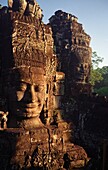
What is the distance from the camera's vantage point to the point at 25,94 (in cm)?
1021

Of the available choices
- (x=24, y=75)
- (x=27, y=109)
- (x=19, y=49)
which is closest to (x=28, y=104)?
(x=27, y=109)

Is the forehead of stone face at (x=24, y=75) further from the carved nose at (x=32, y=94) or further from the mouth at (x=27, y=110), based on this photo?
the mouth at (x=27, y=110)

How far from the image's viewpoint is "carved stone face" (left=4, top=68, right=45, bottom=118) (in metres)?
10.1

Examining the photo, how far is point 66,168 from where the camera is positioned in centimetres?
988

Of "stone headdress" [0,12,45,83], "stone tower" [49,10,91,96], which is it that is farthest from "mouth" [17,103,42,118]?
"stone tower" [49,10,91,96]

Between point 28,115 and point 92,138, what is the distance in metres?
5.15

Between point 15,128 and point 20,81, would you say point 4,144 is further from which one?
point 20,81

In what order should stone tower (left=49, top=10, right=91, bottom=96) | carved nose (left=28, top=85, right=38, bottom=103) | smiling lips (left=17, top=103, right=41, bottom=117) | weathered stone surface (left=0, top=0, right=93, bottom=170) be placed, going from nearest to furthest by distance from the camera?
weathered stone surface (left=0, top=0, right=93, bottom=170)
carved nose (left=28, top=85, right=38, bottom=103)
smiling lips (left=17, top=103, right=41, bottom=117)
stone tower (left=49, top=10, right=91, bottom=96)

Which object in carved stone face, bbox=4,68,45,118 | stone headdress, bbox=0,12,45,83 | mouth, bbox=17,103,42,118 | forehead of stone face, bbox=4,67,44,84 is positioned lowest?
mouth, bbox=17,103,42,118

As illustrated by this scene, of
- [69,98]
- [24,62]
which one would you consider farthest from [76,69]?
[24,62]

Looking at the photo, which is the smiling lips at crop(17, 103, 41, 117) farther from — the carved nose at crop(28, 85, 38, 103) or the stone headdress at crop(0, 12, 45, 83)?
the stone headdress at crop(0, 12, 45, 83)

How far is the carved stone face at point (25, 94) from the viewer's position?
10.1m

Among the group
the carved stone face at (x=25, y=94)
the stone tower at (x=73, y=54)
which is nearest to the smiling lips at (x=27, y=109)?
the carved stone face at (x=25, y=94)

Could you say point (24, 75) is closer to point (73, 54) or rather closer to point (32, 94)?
point (32, 94)
